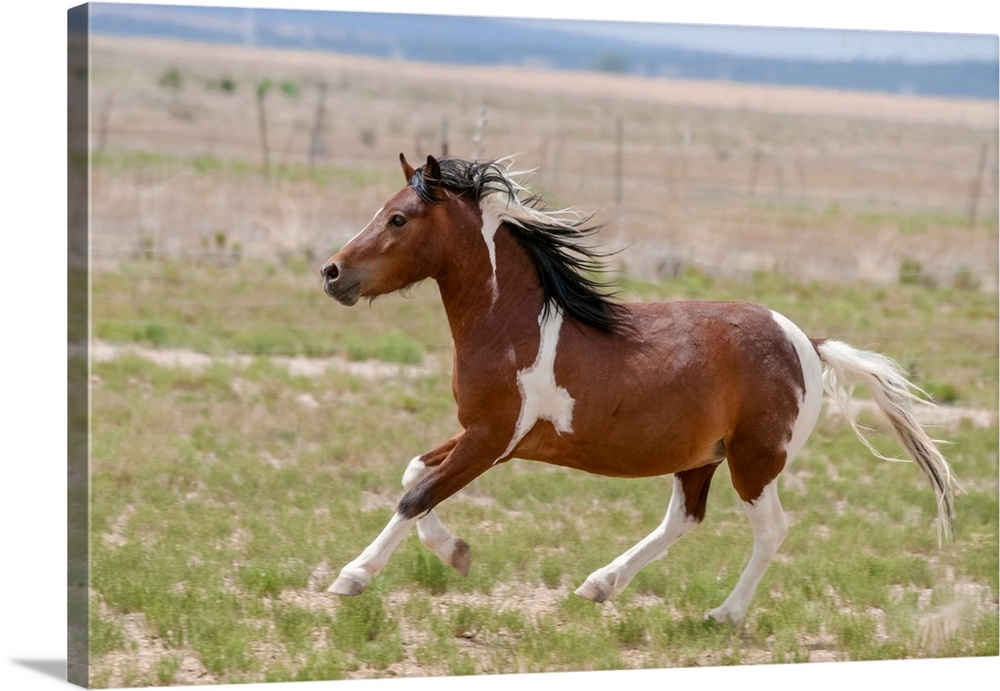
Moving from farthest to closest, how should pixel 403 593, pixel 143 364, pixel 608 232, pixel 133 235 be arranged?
pixel 608 232
pixel 133 235
pixel 143 364
pixel 403 593

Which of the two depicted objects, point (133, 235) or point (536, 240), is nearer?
point (536, 240)

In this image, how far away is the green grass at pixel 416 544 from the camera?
5523 mm

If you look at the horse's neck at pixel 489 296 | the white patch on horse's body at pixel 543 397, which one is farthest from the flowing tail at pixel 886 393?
the horse's neck at pixel 489 296

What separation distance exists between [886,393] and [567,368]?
62.1 inches

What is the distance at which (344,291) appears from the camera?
5.19 meters

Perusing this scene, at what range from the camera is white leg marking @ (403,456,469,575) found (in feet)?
17.9

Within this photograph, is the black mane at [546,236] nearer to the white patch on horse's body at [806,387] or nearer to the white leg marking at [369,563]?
the white patch on horse's body at [806,387]

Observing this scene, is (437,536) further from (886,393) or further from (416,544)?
(886,393)

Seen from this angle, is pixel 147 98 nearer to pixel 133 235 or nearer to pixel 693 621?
pixel 133 235

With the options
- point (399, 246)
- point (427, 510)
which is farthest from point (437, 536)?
point (399, 246)

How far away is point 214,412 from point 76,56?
4.84 m

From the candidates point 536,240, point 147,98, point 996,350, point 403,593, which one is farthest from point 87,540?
point 147,98

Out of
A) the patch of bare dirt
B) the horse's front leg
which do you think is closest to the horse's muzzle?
the horse's front leg

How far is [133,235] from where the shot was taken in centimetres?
1541
